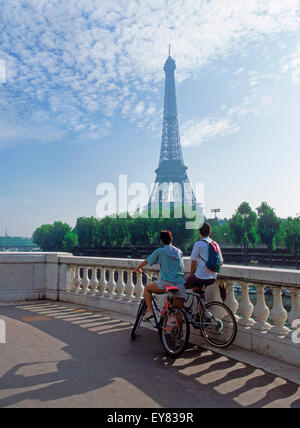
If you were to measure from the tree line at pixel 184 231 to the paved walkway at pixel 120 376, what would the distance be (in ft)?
197

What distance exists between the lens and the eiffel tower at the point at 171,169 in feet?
264

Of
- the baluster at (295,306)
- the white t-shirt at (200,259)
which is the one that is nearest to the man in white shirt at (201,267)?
the white t-shirt at (200,259)

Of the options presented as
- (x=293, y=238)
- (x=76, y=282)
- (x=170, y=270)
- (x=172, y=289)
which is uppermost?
(x=293, y=238)

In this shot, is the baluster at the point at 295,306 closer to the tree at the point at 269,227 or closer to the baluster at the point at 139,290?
the baluster at the point at 139,290

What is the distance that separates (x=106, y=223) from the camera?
261ft

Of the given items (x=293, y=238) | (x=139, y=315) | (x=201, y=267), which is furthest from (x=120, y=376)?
(x=293, y=238)

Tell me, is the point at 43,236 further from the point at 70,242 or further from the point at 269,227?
the point at 269,227

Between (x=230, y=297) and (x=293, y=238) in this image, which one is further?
(x=293, y=238)

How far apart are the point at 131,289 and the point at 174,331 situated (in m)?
2.89

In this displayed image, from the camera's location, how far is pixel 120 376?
4.14m

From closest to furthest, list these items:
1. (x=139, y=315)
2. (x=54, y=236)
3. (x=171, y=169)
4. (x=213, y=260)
Result: (x=213, y=260), (x=139, y=315), (x=171, y=169), (x=54, y=236)
